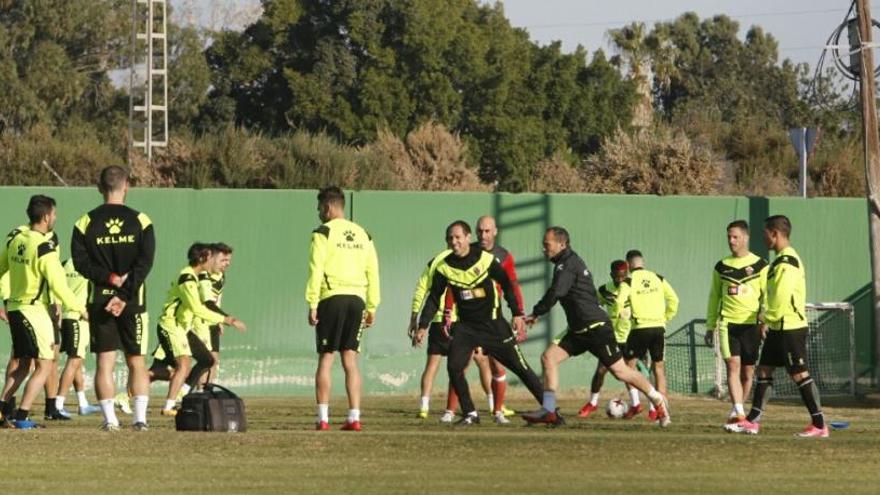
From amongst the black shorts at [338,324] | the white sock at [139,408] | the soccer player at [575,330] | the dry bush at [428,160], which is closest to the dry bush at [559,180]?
the dry bush at [428,160]

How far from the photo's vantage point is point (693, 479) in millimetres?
12266

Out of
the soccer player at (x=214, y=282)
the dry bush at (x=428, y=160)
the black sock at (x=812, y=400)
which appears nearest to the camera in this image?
the black sock at (x=812, y=400)

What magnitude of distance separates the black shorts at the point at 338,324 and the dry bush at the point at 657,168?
1924 centimetres

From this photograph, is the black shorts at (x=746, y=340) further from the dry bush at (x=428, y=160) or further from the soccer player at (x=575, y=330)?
the dry bush at (x=428, y=160)

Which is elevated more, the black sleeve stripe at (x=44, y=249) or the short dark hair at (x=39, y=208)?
the short dark hair at (x=39, y=208)

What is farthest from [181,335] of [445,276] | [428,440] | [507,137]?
[507,137]

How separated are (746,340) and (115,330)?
6.67 m

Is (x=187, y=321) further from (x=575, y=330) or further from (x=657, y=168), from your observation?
(x=657, y=168)

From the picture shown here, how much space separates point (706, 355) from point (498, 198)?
3.86 metres

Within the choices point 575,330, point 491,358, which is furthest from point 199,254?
point 575,330

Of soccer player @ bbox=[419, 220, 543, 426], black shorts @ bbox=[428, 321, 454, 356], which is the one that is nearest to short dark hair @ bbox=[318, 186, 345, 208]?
soccer player @ bbox=[419, 220, 543, 426]

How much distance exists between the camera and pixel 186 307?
19797mm

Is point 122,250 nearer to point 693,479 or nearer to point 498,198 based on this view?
point 693,479

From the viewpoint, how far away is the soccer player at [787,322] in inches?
641
